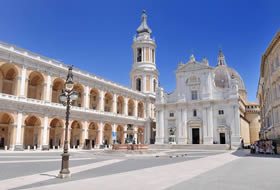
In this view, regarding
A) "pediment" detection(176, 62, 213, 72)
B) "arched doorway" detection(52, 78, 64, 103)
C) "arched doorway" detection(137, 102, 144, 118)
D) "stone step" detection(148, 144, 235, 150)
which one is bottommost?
"stone step" detection(148, 144, 235, 150)

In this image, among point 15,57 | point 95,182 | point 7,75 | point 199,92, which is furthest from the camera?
point 199,92

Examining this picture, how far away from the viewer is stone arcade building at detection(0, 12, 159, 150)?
32.0 meters

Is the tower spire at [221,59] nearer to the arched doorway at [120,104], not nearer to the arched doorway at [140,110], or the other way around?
the arched doorway at [140,110]

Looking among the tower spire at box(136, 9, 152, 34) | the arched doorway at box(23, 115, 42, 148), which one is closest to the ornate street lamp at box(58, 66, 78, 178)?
the arched doorway at box(23, 115, 42, 148)

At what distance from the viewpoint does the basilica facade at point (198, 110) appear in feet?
155

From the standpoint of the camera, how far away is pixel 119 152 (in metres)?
24.8

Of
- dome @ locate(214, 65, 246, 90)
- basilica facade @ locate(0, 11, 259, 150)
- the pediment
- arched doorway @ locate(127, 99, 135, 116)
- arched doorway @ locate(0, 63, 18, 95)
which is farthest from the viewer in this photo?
dome @ locate(214, 65, 246, 90)

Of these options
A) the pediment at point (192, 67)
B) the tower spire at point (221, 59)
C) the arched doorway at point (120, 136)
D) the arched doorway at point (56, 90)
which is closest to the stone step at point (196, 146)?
the arched doorway at point (120, 136)

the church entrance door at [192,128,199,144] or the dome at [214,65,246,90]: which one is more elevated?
the dome at [214,65,246,90]

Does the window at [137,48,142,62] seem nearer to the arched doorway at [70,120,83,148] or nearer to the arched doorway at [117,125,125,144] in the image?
the arched doorway at [117,125,125,144]

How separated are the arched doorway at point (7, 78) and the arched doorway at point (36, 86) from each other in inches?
95.2

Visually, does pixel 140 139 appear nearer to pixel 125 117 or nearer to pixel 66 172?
pixel 125 117

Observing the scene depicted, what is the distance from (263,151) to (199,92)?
26804 millimetres

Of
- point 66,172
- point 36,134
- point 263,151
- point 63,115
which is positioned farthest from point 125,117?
point 66,172
